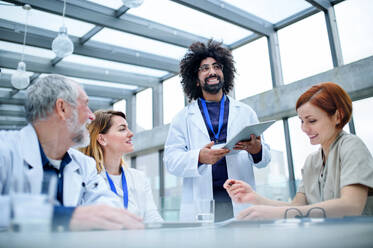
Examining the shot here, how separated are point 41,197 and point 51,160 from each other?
34.9 inches

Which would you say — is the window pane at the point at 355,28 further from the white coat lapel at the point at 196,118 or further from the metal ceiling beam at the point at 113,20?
the white coat lapel at the point at 196,118

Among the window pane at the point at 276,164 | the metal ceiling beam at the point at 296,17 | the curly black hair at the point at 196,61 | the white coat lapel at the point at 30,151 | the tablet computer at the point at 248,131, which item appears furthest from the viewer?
the window pane at the point at 276,164

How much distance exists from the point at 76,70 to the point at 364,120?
6.00 meters

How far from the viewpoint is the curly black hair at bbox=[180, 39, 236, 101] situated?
113 inches

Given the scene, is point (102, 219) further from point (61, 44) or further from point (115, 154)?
point (61, 44)

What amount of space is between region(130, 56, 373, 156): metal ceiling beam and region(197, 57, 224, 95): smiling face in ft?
11.3

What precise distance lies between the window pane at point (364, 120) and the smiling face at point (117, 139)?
4.23m

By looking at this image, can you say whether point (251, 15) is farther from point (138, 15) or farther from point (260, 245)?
point (260, 245)

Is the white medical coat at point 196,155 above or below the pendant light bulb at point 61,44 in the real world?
below

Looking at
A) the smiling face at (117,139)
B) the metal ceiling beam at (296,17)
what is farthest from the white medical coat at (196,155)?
the metal ceiling beam at (296,17)

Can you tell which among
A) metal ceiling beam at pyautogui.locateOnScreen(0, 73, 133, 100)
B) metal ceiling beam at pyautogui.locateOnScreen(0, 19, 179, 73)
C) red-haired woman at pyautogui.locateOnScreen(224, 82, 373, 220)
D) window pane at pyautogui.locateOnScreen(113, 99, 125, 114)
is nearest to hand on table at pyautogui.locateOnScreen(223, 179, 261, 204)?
red-haired woman at pyautogui.locateOnScreen(224, 82, 373, 220)

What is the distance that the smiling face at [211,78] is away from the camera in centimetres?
245

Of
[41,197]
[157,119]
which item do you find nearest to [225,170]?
[41,197]

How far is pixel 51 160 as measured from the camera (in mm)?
1439
